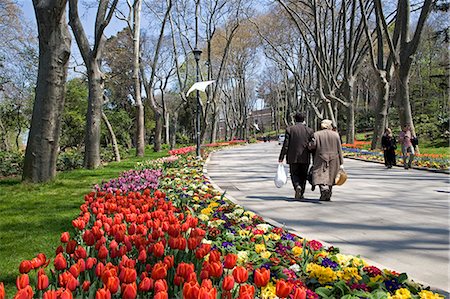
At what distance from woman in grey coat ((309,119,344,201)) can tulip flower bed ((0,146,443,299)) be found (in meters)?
3.06

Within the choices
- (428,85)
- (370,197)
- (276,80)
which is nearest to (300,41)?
(428,85)

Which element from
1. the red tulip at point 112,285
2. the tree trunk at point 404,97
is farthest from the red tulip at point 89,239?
the tree trunk at point 404,97

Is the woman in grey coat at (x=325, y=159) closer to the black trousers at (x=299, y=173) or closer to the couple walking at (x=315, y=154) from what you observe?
the couple walking at (x=315, y=154)

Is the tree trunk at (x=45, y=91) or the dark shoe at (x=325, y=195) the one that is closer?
the dark shoe at (x=325, y=195)

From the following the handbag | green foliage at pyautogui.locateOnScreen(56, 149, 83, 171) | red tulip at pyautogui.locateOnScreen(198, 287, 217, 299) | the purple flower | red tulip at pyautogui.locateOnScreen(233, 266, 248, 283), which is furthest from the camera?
green foliage at pyautogui.locateOnScreen(56, 149, 83, 171)

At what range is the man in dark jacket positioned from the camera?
7.77 m

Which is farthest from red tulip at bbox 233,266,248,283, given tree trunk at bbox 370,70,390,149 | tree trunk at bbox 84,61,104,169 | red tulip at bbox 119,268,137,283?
tree trunk at bbox 370,70,390,149

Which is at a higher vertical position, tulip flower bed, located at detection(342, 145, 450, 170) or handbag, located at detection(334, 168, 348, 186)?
handbag, located at detection(334, 168, 348, 186)

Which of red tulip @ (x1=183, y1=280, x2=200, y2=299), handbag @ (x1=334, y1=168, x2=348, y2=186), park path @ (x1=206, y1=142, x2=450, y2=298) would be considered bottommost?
park path @ (x1=206, y1=142, x2=450, y2=298)

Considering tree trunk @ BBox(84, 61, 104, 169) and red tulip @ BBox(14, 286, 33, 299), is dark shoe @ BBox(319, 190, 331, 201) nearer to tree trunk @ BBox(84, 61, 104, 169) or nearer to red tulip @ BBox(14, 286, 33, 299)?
red tulip @ BBox(14, 286, 33, 299)

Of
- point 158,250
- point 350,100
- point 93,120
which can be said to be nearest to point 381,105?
point 350,100

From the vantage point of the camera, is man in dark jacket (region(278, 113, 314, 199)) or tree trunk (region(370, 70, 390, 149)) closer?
man in dark jacket (region(278, 113, 314, 199))

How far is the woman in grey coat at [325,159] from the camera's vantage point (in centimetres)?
746

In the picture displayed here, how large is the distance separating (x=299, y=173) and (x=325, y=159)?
673 mm
